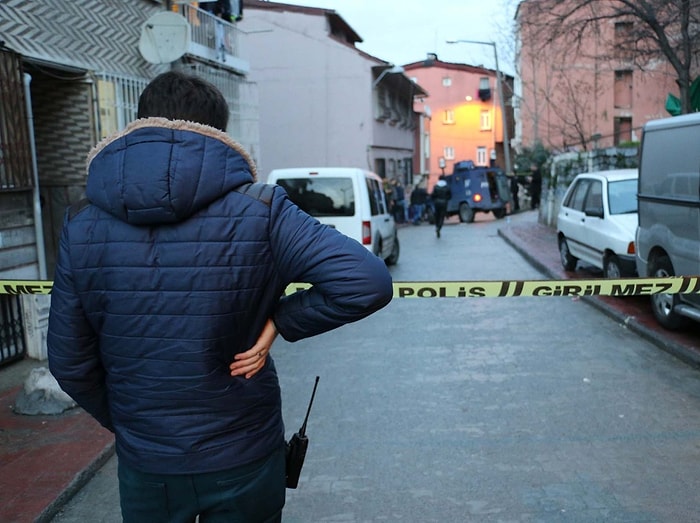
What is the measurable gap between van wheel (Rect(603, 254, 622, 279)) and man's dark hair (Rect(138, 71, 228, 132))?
30.1 feet

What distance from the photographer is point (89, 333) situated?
7.01ft

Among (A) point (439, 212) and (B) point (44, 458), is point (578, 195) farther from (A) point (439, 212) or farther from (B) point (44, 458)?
(A) point (439, 212)

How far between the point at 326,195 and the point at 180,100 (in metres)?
10.2

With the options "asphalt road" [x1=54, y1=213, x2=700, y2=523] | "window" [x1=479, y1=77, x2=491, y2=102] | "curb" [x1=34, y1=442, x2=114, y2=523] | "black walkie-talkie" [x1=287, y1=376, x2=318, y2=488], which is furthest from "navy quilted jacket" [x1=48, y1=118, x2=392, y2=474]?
"window" [x1=479, y1=77, x2=491, y2=102]

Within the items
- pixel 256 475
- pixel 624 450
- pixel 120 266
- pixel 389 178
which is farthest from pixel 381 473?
pixel 389 178

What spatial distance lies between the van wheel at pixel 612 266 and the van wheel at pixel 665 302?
2030mm

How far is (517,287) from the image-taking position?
4.96 metres

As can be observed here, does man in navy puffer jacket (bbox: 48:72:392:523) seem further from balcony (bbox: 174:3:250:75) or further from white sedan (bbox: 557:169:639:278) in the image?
balcony (bbox: 174:3:250:75)

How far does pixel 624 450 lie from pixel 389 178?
96.3 feet

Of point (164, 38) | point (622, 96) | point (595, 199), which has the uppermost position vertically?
point (622, 96)

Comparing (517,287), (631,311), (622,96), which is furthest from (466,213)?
(517,287)

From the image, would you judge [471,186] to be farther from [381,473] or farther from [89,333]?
[89,333]

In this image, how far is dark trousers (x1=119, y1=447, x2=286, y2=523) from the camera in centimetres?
207

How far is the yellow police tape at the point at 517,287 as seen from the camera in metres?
4.88
